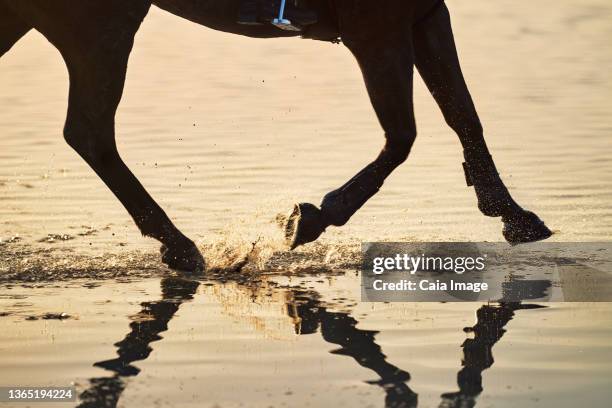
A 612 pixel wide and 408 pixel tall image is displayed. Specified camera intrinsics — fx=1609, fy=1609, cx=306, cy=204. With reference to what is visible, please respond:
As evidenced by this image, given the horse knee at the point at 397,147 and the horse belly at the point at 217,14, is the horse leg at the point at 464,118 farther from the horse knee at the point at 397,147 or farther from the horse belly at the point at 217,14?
the horse belly at the point at 217,14

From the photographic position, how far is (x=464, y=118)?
8.58 metres

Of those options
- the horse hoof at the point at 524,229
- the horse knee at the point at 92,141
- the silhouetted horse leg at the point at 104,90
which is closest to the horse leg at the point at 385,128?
the silhouetted horse leg at the point at 104,90

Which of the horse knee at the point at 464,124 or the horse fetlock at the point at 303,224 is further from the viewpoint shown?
the horse knee at the point at 464,124

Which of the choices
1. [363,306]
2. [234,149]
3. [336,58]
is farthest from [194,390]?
[336,58]

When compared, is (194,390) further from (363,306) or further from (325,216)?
(325,216)

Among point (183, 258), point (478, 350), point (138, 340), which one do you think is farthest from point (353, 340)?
point (183, 258)

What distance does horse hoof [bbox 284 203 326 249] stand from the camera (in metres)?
7.89

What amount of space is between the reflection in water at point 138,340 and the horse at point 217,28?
48 centimetres

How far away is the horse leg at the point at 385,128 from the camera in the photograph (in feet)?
26.0

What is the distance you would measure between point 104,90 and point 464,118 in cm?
194

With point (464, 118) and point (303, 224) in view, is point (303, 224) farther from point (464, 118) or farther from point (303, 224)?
point (464, 118)

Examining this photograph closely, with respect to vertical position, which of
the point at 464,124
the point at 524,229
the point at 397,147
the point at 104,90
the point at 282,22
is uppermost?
the point at 282,22

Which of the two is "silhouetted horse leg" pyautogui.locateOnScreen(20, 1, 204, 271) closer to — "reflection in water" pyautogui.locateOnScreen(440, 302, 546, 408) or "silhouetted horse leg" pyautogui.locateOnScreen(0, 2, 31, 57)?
"silhouetted horse leg" pyautogui.locateOnScreen(0, 2, 31, 57)

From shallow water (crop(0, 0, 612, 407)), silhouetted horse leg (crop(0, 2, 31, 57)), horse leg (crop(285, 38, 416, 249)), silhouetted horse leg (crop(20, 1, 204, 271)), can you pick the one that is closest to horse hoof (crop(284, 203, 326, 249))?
horse leg (crop(285, 38, 416, 249))
